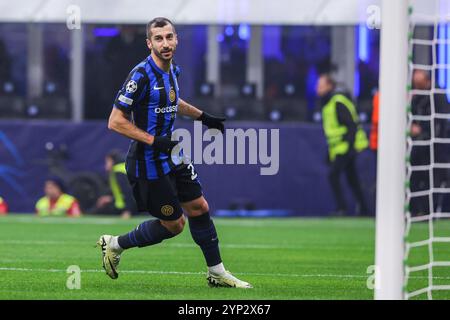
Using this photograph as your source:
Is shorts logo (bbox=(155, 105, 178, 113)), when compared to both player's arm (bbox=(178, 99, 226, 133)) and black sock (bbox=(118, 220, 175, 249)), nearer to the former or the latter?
player's arm (bbox=(178, 99, 226, 133))

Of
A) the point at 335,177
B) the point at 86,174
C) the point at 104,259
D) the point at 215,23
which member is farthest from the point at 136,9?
the point at 104,259

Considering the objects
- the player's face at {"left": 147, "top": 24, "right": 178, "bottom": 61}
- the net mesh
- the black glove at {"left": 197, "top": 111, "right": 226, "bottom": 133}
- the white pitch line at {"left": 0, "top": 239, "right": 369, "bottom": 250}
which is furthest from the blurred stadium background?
the player's face at {"left": 147, "top": 24, "right": 178, "bottom": 61}

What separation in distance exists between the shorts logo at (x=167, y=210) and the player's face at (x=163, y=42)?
3.40 ft

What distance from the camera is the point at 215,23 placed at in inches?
766

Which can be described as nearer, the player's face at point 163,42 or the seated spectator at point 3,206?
the player's face at point 163,42

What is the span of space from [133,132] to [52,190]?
372 inches

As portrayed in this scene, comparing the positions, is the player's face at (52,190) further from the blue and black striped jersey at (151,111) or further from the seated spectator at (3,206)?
the blue and black striped jersey at (151,111)

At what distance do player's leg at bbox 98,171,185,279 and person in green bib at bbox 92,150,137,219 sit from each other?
27.5 ft

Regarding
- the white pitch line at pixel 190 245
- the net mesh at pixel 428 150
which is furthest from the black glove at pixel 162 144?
the white pitch line at pixel 190 245

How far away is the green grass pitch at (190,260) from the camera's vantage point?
894 cm
